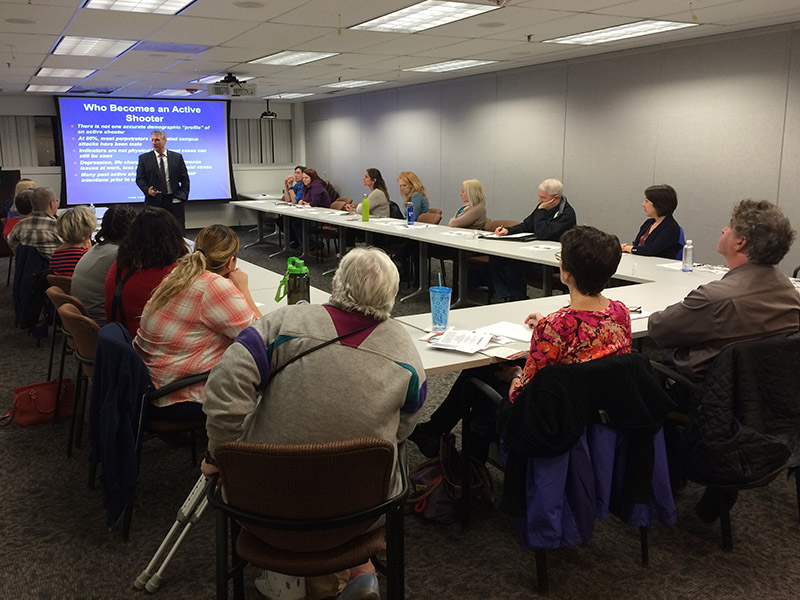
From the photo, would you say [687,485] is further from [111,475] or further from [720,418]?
[111,475]

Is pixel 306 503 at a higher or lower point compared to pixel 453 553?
higher

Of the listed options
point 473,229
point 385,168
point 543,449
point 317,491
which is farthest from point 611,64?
point 317,491

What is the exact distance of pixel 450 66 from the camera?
338 inches

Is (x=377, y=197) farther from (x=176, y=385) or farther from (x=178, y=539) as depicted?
(x=178, y=539)

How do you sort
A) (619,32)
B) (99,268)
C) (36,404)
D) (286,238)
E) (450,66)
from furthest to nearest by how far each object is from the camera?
(286,238) < (450,66) < (619,32) < (36,404) < (99,268)

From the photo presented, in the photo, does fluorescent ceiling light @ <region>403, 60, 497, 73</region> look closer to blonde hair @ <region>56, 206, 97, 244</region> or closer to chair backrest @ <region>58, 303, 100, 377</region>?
blonde hair @ <region>56, 206, 97, 244</region>

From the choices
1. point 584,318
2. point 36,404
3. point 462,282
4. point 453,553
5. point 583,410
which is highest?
point 584,318

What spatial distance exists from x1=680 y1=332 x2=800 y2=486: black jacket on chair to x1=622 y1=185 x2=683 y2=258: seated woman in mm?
2647

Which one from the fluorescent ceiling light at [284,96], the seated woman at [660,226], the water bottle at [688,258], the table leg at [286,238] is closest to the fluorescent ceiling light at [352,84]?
the fluorescent ceiling light at [284,96]

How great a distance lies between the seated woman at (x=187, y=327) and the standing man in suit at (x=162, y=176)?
224 inches

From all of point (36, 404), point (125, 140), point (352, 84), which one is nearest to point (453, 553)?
point (36, 404)

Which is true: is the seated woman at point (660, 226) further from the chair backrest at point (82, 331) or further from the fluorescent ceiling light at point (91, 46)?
the fluorescent ceiling light at point (91, 46)

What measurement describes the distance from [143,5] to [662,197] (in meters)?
4.00

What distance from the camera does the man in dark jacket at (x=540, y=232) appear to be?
19.1 feet
